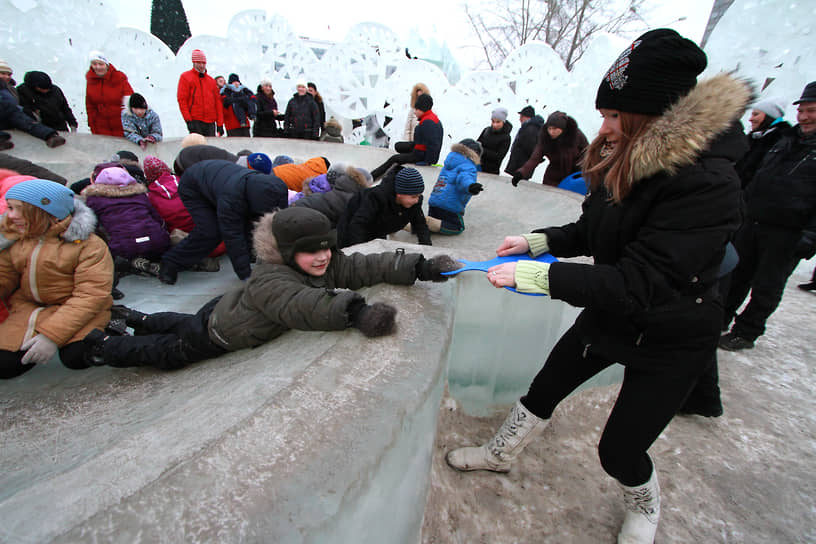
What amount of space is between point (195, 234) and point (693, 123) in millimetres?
4145

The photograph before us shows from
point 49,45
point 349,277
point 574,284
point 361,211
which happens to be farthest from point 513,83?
point 49,45

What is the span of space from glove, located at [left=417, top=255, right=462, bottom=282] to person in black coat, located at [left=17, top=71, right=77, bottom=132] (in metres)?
8.98

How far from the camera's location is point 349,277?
83.5 inches

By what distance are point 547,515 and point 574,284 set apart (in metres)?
1.16

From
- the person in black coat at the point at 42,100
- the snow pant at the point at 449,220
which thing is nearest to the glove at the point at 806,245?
the snow pant at the point at 449,220

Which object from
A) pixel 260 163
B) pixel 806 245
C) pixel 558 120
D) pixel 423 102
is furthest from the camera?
pixel 423 102

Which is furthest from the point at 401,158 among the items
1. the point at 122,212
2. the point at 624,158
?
the point at 624,158

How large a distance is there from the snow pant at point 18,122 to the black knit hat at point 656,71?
8.77 meters

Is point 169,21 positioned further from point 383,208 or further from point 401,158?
point 383,208

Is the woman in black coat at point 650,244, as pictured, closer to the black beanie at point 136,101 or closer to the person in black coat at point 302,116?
the black beanie at point 136,101

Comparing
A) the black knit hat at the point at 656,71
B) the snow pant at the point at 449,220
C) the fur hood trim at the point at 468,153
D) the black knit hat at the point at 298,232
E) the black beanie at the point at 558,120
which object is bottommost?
the snow pant at the point at 449,220

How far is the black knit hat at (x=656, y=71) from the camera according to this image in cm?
103

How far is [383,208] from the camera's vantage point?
4.00m

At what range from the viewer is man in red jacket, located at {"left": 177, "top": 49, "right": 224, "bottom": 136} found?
24.8ft
